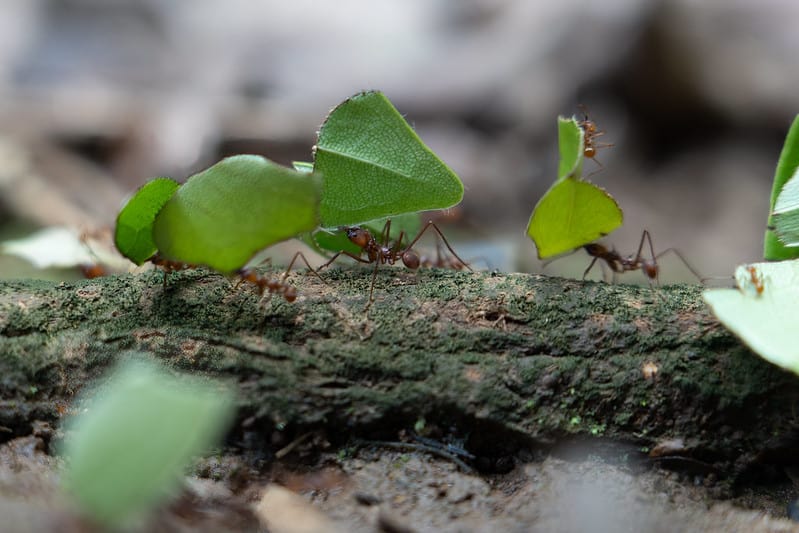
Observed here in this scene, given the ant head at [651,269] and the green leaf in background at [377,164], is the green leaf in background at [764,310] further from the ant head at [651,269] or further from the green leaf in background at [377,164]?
the ant head at [651,269]

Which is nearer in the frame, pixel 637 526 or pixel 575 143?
pixel 637 526

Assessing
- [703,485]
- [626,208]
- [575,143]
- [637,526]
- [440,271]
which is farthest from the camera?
Answer: [626,208]

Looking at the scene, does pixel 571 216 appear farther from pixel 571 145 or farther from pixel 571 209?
pixel 571 145

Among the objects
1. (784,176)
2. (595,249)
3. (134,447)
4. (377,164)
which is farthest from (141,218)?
(784,176)

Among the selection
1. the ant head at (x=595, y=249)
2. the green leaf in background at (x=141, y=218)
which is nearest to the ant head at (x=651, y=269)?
the ant head at (x=595, y=249)

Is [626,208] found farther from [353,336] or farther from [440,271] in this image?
[353,336]

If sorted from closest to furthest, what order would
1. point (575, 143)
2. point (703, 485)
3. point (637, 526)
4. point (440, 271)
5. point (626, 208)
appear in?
point (637, 526) < point (703, 485) < point (575, 143) < point (440, 271) < point (626, 208)

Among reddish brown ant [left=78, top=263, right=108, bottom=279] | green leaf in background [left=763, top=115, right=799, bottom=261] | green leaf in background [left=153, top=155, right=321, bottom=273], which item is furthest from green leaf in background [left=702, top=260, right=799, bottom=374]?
reddish brown ant [left=78, top=263, right=108, bottom=279]

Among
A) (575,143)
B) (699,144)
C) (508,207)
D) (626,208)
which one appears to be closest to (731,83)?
(699,144)
